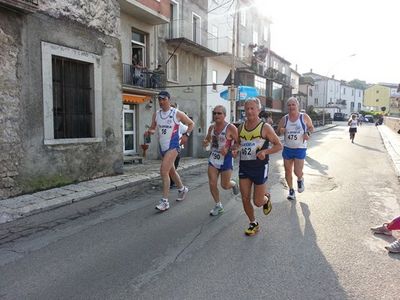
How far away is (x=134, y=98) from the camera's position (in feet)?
46.8

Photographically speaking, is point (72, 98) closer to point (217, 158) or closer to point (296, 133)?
point (217, 158)

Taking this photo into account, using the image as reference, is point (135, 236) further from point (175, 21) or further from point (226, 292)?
point (175, 21)

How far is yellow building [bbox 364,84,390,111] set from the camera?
10156cm

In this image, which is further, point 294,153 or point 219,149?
point 294,153

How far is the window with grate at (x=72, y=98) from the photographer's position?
8.27m

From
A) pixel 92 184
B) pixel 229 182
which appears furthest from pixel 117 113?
pixel 229 182

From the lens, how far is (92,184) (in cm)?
830

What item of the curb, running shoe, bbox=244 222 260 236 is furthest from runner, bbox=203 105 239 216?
the curb

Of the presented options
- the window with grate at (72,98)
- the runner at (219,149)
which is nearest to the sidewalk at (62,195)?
the window with grate at (72,98)

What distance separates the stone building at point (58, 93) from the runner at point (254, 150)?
478cm

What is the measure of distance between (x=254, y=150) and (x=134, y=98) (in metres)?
10.4

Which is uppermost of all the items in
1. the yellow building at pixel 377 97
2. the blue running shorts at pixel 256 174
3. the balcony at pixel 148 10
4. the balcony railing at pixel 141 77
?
the yellow building at pixel 377 97

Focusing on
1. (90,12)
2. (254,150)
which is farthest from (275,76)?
(254,150)

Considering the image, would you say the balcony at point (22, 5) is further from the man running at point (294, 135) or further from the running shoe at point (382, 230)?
the running shoe at point (382, 230)
